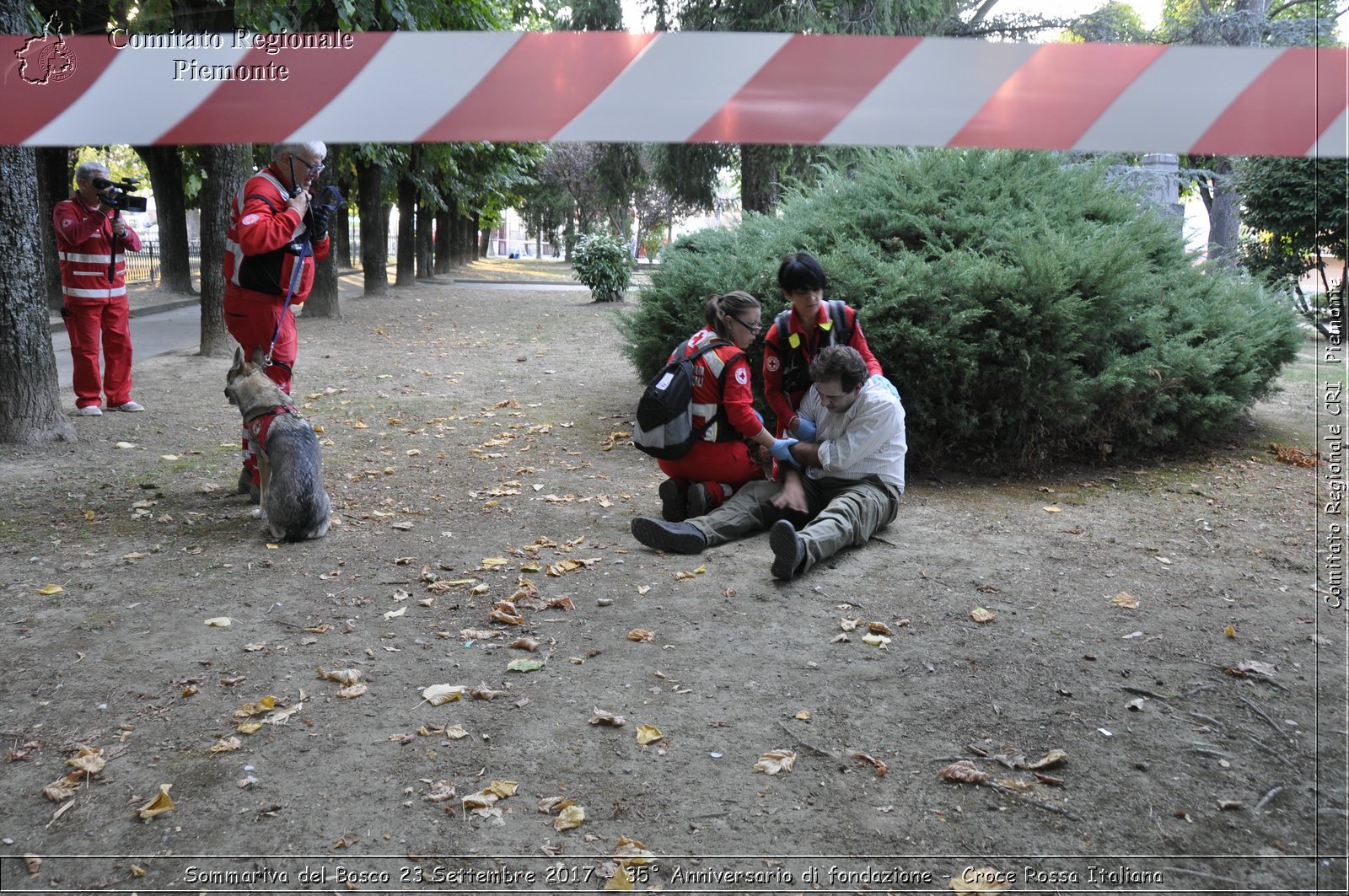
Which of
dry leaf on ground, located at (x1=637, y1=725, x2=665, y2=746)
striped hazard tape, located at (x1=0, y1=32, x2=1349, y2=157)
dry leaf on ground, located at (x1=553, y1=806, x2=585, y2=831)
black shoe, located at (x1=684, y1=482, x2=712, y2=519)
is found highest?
striped hazard tape, located at (x1=0, y1=32, x2=1349, y2=157)

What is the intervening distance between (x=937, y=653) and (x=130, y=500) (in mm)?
5185

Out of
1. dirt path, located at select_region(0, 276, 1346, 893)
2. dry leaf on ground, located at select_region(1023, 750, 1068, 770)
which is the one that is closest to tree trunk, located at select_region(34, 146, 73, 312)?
dirt path, located at select_region(0, 276, 1346, 893)

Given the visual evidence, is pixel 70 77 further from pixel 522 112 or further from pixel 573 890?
pixel 573 890

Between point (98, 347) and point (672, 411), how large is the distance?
617 cm

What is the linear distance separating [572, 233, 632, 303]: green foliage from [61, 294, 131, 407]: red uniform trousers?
14.4 metres

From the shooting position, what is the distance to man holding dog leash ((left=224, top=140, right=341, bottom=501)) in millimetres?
5410

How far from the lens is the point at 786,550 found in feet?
16.0

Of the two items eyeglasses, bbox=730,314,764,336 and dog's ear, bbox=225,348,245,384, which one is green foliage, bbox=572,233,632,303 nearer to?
dog's ear, bbox=225,348,245,384

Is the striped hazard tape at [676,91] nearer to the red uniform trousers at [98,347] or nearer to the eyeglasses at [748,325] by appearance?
the eyeglasses at [748,325]

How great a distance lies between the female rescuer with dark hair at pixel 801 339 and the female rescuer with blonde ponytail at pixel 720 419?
0.25 metres

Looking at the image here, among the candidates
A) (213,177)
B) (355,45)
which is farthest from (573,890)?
(213,177)

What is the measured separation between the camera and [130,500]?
641 centimetres

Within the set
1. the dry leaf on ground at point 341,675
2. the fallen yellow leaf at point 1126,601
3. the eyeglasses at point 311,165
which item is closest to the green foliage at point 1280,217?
the fallen yellow leaf at point 1126,601

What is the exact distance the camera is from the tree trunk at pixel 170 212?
21484 millimetres
